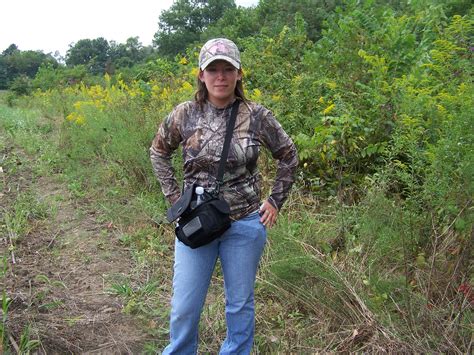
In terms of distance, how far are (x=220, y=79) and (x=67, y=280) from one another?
2670mm

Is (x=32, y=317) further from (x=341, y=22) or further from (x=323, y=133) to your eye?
(x=341, y=22)

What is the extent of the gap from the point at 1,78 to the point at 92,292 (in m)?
63.5

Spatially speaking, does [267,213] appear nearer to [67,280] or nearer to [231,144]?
[231,144]

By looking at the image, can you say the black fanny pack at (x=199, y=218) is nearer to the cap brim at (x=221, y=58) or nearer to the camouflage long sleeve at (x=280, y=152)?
the camouflage long sleeve at (x=280, y=152)

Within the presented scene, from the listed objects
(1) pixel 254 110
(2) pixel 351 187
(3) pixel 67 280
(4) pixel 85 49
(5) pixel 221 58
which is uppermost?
(4) pixel 85 49

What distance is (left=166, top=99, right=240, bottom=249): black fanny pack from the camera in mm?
2414

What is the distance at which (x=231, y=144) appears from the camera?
2.46 m

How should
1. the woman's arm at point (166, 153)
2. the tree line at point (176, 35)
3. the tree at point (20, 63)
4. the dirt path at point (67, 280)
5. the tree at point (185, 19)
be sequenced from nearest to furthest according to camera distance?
the woman's arm at point (166, 153)
the dirt path at point (67, 280)
the tree line at point (176, 35)
the tree at point (185, 19)
the tree at point (20, 63)

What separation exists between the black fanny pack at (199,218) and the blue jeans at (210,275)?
101mm

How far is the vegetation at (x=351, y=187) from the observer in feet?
9.16

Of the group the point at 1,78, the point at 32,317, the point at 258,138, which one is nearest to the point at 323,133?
the point at 258,138

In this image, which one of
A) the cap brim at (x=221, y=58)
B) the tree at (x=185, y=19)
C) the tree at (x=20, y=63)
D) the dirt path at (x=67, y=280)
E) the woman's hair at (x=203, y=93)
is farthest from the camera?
the tree at (x=20, y=63)

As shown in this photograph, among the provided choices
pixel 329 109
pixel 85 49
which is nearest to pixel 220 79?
pixel 329 109

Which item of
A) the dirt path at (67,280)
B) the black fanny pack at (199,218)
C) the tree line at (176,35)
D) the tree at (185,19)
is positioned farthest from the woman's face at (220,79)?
the tree at (185,19)
